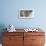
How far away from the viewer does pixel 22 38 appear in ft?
11.6

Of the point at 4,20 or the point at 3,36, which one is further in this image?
the point at 4,20

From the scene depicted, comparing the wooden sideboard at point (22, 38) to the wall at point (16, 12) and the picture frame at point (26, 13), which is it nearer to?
the wall at point (16, 12)

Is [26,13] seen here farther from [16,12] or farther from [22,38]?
[22,38]

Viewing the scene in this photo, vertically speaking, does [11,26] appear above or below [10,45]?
above

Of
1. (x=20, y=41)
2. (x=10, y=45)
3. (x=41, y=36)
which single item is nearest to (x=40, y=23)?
(x=41, y=36)

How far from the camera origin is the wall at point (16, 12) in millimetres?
3961

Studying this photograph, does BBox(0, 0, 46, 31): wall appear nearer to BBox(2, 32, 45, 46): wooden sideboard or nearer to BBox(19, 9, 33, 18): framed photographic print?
BBox(19, 9, 33, 18): framed photographic print

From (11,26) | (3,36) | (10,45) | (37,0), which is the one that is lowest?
(10,45)

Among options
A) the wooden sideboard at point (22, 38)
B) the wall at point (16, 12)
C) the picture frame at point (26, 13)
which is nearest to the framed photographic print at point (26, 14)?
the picture frame at point (26, 13)

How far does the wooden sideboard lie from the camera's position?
3.52 m

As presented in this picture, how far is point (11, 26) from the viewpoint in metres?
3.71

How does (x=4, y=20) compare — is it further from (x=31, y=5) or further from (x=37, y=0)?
(x=37, y=0)

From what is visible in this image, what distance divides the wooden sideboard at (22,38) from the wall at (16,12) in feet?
1.79

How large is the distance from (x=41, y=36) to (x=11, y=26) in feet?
2.99
